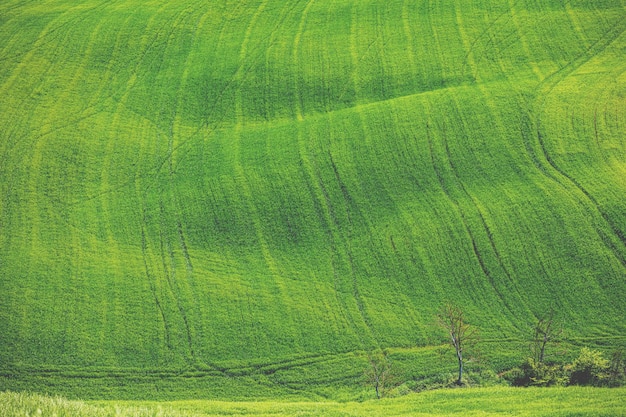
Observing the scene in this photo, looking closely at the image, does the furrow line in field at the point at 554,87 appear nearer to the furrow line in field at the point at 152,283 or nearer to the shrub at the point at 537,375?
the shrub at the point at 537,375

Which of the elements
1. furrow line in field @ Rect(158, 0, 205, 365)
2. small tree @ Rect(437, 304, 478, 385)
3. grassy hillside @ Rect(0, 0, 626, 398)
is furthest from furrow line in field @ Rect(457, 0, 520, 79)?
furrow line in field @ Rect(158, 0, 205, 365)

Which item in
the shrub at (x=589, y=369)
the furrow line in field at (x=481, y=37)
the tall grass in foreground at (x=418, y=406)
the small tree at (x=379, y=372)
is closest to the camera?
the tall grass in foreground at (x=418, y=406)

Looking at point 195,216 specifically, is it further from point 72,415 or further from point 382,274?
point 72,415

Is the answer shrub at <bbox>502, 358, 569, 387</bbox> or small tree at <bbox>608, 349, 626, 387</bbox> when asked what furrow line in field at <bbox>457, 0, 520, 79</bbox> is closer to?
shrub at <bbox>502, 358, 569, 387</bbox>

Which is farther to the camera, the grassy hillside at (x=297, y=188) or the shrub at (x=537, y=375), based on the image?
the grassy hillside at (x=297, y=188)

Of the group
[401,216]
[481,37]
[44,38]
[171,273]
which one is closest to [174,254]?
[171,273]

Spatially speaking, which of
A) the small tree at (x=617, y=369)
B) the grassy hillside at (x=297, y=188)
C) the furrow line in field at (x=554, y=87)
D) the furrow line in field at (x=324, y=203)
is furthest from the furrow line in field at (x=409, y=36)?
the small tree at (x=617, y=369)

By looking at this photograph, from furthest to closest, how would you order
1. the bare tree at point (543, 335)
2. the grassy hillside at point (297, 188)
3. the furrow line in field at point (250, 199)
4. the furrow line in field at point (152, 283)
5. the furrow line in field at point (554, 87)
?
the furrow line in field at point (554, 87) → the furrow line in field at point (250, 199) → the furrow line in field at point (152, 283) → the grassy hillside at point (297, 188) → the bare tree at point (543, 335)
